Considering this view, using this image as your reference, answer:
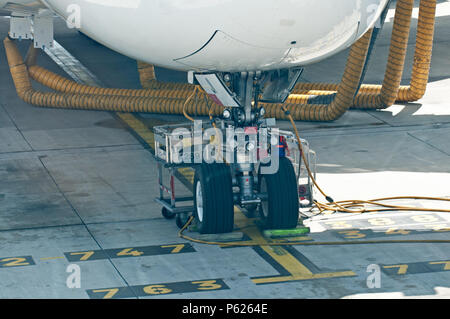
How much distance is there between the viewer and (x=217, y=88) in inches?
447

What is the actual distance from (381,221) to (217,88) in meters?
3.10

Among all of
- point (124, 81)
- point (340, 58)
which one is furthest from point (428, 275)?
point (340, 58)

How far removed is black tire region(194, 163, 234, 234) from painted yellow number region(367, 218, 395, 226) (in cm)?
211

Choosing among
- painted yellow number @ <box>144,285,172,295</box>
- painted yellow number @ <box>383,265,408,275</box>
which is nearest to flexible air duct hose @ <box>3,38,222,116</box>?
painted yellow number @ <box>383,265,408,275</box>

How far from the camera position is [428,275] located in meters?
10.4

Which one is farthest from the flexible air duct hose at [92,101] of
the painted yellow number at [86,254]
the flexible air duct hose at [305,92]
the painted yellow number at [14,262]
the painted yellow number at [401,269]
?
the painted yellow number at [401,269]

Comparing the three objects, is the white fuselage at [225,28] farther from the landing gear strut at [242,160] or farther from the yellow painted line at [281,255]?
the yellow painted line at [281,255]

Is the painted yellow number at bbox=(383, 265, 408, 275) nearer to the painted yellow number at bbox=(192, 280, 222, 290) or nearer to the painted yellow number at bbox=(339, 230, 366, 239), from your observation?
the painted yellow number at bbox=(339, 230, 366, 239)

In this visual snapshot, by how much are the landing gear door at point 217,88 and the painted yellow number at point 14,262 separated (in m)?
3.10

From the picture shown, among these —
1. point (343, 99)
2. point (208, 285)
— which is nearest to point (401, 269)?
point (208, 285)

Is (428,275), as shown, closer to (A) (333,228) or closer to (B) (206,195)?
(A) (333,228)

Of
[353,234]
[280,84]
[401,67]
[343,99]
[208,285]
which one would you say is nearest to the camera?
[208,285]

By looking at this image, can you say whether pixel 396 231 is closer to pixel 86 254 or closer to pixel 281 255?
pixel 281 255

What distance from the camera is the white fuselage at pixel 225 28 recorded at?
9602mm
